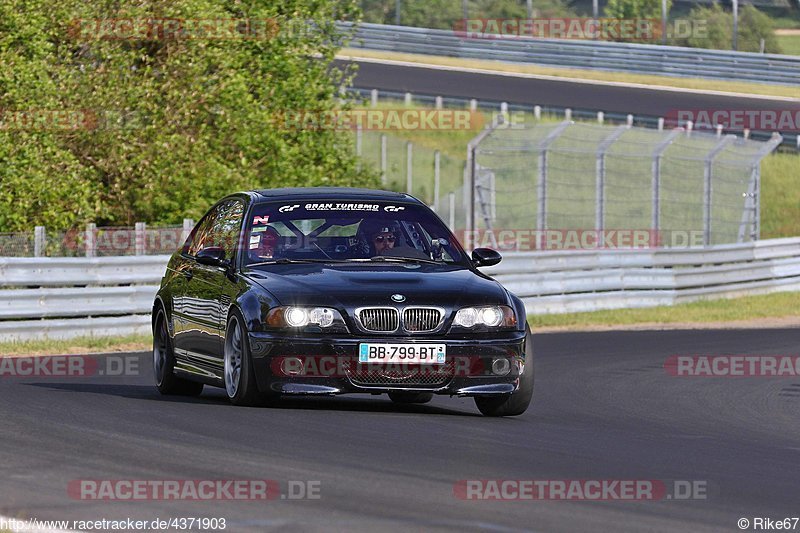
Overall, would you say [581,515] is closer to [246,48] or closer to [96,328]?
[96,328]

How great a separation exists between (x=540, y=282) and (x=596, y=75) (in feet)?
101

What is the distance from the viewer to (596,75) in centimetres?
5444

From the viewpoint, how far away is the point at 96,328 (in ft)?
63.0

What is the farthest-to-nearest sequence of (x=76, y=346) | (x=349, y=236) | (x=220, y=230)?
(x=76, y=346), (x=220, y=230), (x=349, y=236)

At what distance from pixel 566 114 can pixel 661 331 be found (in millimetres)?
22522

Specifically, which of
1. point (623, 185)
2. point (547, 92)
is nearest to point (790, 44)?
point (547, 92)

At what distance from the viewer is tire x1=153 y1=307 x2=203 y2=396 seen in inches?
501

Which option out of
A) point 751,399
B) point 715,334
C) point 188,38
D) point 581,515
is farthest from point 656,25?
point 581,515

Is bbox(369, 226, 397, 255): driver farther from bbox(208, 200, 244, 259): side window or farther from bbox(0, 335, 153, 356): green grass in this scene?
bbox(0, 335, 153, 356): green grass
